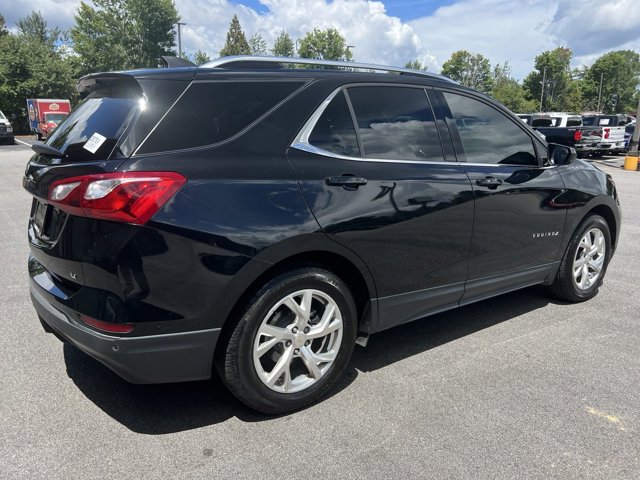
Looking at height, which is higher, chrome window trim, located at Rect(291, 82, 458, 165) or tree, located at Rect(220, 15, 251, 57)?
tree, located at Rect(220, 15, 251, 57)

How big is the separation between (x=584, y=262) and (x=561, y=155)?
100cm

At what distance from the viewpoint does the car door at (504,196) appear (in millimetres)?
3535

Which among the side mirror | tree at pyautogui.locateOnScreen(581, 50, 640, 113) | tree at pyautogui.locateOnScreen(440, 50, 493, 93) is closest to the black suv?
the side mirror

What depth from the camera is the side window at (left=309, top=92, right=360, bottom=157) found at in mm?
2854

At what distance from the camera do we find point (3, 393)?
2.98 meters

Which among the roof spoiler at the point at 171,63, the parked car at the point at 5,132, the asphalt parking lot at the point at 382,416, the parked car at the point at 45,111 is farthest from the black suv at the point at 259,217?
the parked car at the point at 45,111

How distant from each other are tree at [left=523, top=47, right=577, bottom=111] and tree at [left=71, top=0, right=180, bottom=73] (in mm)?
49525

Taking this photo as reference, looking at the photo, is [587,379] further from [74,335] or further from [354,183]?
[74,335]

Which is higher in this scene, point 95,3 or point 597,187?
point 95,3

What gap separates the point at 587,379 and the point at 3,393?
3.49 meters

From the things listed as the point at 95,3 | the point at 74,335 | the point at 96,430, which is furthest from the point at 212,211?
the point at 95,3

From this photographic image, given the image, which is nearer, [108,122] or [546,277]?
[108,122]

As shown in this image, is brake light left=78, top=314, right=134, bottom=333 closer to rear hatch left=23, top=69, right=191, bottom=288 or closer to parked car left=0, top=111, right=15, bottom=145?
rear hatch left=23, top=69, right=191, bottom=288

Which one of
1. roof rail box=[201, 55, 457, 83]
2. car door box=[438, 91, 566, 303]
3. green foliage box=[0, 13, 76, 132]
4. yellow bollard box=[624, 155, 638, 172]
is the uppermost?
green foliage box=[0, 13, 76, 132]
